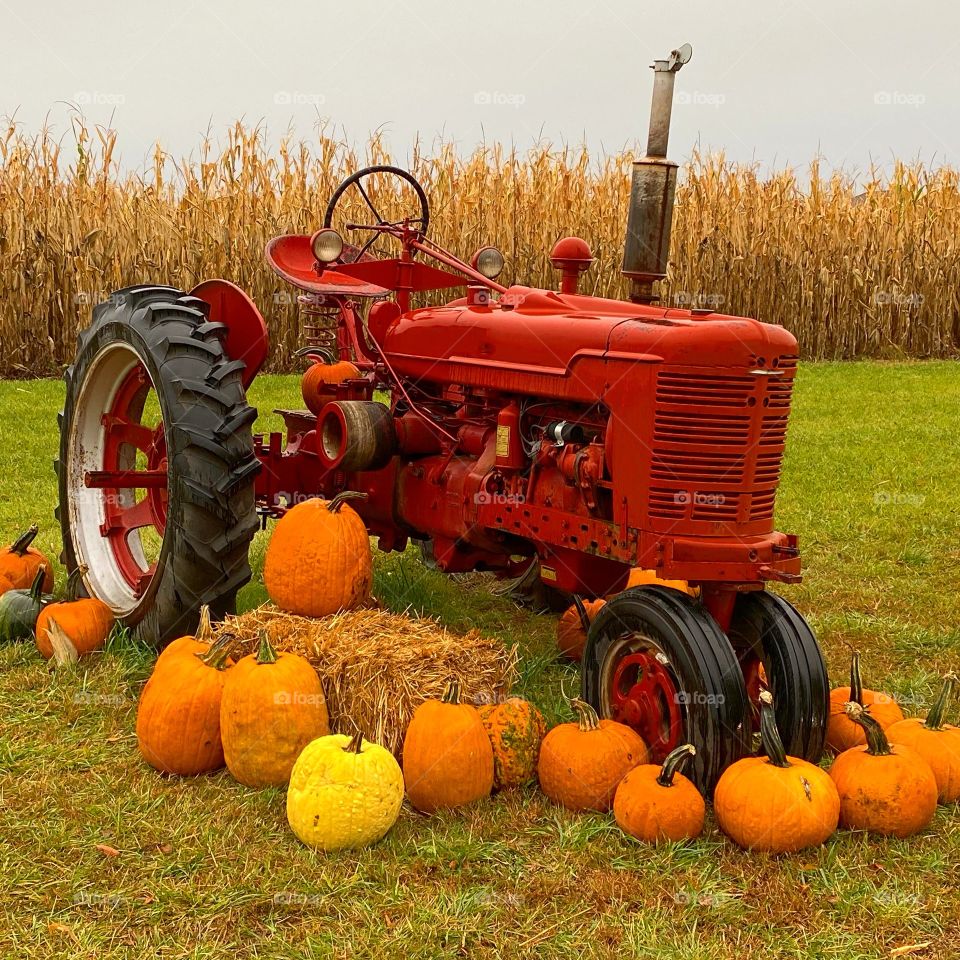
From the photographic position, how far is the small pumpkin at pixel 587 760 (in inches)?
128

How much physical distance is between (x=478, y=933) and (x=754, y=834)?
0.81 meters

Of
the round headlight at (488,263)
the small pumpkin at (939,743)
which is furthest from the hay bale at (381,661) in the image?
the round headlight at (488,263)

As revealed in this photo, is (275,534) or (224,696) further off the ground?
(275,534)

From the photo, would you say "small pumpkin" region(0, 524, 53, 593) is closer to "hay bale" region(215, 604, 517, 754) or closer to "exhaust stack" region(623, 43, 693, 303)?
"hay bale" region(215, 604, 517, 754)

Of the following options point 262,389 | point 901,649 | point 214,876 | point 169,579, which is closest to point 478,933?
point 214,876

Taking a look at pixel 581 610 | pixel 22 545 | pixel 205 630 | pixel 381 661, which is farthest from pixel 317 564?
pixel 22 545

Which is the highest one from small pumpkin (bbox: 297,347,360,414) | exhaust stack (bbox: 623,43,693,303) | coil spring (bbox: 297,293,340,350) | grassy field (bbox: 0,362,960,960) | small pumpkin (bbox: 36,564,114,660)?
exhaust stack (bbox: 623,43,693,303)

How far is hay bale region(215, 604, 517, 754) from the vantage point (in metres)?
3.54

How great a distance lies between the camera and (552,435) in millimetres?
3820

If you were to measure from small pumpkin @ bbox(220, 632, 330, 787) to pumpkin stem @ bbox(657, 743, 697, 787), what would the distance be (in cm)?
102

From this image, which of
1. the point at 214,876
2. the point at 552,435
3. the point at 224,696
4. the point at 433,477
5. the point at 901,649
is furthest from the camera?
the point at 901,649

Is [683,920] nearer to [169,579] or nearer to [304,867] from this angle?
[304,867]

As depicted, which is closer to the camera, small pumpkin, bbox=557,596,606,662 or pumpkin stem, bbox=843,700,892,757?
pumpkin stem, bbox=843,700,892,757

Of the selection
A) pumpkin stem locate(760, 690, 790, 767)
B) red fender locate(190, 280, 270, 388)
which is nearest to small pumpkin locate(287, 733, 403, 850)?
pumpkin stem locate(760, 690, 790, 767)
